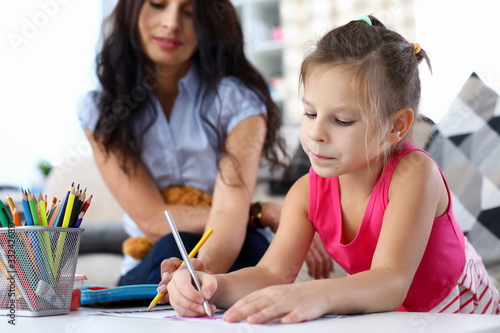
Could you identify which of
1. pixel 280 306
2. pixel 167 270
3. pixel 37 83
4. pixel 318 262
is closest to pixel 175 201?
pixel 318 262

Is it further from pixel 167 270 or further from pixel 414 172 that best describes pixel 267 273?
pixel 414 172

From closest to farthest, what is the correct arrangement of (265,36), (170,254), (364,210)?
1. (364,210)
2. (170,254)
3. (265,36)

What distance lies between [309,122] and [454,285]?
379mm

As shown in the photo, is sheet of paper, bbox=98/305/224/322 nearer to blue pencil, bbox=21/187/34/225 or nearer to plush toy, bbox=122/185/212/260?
blue pencil, bbox=21/187/34/225

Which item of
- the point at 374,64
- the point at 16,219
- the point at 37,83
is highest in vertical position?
the point at 374,64

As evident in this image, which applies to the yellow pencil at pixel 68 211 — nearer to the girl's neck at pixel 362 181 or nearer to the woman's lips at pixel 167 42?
the girl's neck at pixel 362 181

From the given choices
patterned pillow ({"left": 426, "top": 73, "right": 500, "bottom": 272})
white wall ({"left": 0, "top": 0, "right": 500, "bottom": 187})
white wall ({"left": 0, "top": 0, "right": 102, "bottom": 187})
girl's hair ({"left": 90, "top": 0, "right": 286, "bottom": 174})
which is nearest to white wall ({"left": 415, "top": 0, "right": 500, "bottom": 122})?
white wall ({"left": 0, "top": 0, "right": 500, "bottom": 187})

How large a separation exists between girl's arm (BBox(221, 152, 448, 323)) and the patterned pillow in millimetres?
489

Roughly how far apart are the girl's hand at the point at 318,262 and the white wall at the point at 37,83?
2835 millimetres

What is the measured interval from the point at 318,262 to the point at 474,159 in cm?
50

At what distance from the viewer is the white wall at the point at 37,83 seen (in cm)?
365

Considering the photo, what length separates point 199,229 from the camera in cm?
115

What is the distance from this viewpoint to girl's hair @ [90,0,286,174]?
1232mm

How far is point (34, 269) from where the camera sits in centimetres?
60
